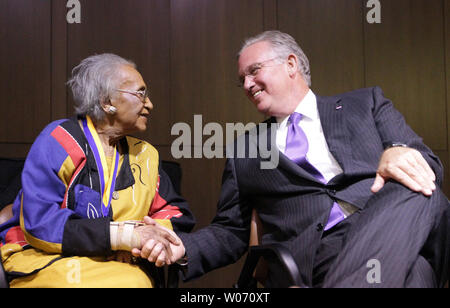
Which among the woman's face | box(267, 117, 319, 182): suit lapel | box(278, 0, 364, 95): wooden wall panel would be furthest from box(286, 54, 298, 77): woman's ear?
box(278, 0, 364, 95): wooden wall panel

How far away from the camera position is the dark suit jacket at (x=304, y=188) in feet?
5.73

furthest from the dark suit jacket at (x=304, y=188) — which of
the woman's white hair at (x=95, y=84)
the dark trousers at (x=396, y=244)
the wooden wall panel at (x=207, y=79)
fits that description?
the wooden wall panel at (x=207, y=79)

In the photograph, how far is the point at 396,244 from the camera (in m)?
1.30

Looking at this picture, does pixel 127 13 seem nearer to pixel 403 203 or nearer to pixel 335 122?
pixel 335 122

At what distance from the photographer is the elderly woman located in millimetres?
1651

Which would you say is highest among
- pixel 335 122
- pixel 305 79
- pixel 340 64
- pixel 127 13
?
pixel 127 13

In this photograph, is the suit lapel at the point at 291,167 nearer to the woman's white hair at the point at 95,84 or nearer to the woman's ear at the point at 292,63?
the woman's ear at the point at 292,63

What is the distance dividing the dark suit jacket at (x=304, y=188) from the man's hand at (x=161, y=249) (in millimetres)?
45

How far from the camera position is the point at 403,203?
4.46 feet

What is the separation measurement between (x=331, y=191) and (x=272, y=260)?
393 millimetres

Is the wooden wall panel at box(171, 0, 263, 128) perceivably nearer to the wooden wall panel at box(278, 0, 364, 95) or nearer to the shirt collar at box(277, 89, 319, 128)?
the wooden wall panel at box(278, 0, 364, 95)

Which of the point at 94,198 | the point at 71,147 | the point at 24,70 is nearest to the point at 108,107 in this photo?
the point at 71,147
